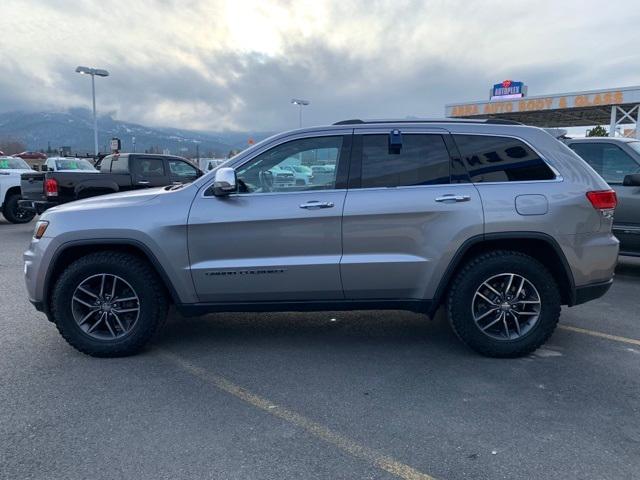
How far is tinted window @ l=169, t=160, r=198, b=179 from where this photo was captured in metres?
12.6

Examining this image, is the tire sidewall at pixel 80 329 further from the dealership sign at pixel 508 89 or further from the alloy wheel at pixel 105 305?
the dealership sign at pixel 508 89

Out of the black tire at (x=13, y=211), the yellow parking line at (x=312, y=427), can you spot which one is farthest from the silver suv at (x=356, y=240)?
the black tire at (x=13, y=211)

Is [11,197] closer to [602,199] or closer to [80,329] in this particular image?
[80,329]

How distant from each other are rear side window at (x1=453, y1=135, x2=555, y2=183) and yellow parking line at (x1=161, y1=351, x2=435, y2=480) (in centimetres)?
234

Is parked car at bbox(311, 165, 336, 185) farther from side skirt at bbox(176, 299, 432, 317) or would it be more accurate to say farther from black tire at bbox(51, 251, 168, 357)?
black tire at bbox(51, 251, 168, 357)

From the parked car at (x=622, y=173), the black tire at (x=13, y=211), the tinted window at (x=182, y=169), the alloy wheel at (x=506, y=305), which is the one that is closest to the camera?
the alloy wheel at (x=506, y=305)

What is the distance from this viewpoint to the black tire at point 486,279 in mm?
4133

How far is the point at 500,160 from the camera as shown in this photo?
423cm

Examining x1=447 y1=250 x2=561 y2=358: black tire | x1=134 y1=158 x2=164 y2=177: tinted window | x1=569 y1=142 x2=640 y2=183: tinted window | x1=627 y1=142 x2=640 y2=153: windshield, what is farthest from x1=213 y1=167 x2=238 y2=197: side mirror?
x1=134 y1=158 x2=164 y2=177: tinted window

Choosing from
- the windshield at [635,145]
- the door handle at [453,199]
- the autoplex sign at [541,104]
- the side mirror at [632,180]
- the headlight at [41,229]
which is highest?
the autoplex sign at [541,104]

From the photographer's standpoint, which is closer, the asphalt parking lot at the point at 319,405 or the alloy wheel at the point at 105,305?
the asphalt parking lot at the point at 319,405

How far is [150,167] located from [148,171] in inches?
5.5

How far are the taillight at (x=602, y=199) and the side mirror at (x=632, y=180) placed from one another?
2.67 meters

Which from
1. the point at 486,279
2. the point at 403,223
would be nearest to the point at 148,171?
the point at 403,223
